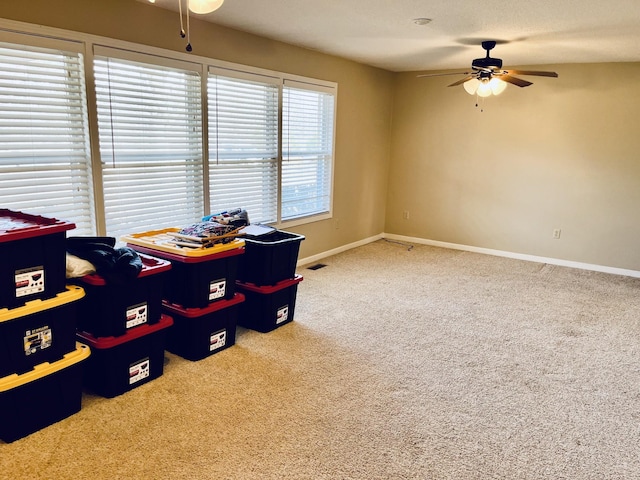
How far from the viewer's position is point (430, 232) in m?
6.69

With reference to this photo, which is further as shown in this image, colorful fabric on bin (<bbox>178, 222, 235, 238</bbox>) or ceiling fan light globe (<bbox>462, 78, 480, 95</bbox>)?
ceiling fan light globe (<bbox>462, 78, 480, 95</bbox>)

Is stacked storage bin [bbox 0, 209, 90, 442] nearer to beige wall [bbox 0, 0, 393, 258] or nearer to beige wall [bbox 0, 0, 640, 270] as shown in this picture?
beige wall [bbox 0, 0, 393, 258]

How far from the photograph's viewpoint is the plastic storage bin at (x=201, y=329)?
3.02 m

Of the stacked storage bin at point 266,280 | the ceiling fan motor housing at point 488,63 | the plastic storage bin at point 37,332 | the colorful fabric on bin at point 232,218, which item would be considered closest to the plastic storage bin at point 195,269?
the stacked storage bin at point 266,280

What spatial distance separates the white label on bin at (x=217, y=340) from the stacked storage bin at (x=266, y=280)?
39 cm

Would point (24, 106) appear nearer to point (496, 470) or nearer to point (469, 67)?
point (496, 470)

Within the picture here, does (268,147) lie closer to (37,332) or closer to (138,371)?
(138,371)

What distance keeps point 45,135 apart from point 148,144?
2.45 feet

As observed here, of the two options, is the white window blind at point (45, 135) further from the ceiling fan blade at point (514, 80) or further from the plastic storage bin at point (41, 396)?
the ceiling fan blade at point (514, 80)

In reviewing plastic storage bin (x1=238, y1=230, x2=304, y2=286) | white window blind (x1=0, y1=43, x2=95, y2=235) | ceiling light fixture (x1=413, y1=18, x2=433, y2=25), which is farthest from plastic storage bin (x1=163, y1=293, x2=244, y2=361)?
ceiling light fixture (x1=413, y1=18, x2=433, y2=25)

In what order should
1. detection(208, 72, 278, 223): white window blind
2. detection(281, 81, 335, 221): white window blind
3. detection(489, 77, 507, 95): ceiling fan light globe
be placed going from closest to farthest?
detection(208, 72, 278, 223): white window blind
detection(489, 77, 507, 95): ceiling fan light globe
detection(281, 81, 335, 221): white window blind

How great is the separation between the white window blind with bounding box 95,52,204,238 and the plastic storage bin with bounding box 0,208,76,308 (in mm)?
1087

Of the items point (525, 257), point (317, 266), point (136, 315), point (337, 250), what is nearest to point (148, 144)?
point (136, 315)

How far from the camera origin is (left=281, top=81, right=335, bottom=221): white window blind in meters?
4.93
